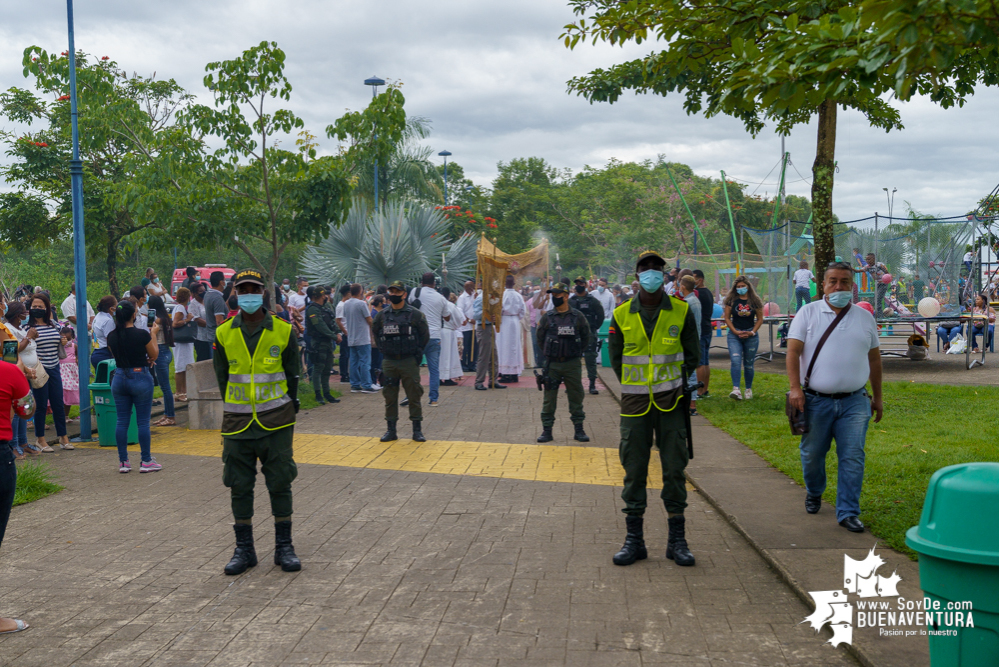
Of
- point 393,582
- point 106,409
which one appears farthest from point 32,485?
point 393,582

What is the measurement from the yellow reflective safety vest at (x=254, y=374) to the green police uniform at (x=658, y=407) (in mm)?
2218

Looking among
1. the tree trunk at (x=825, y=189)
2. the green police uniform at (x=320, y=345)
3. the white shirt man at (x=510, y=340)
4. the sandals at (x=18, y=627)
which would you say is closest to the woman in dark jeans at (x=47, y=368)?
the green police uniform at (x=320, y=345)

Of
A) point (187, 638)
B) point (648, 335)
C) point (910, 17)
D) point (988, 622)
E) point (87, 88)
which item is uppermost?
point (87, 88)

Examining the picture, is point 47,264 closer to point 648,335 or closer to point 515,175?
point 515,175

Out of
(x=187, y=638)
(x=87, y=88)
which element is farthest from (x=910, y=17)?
(x=87, y=88)

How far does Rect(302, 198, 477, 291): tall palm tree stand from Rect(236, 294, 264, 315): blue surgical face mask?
13.8m

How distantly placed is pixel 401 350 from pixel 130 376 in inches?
120

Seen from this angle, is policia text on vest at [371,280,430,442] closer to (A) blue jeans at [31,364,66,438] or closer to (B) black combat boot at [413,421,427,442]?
(B) black combat boot at [413,421,427,442]

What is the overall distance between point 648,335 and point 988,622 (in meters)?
2.85

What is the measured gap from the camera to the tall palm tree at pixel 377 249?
1941 cm

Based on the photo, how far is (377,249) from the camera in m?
19.4

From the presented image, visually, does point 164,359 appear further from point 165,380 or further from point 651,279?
point 651,279

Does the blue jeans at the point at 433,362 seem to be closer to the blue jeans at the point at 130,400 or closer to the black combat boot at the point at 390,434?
the black combat boot at the point at 390,434

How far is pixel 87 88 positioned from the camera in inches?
498
